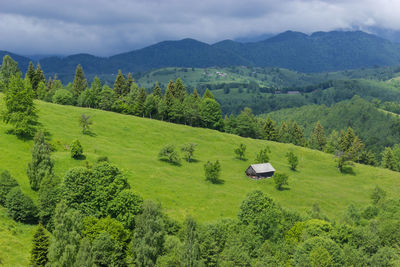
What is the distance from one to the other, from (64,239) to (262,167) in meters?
68.2

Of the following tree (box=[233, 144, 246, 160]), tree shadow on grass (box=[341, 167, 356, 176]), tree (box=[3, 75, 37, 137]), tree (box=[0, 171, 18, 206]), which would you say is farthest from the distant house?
tree (box=[0, 171, 18, 206])

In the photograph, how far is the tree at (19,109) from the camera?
269ft

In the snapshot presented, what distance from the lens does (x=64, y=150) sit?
83.5m

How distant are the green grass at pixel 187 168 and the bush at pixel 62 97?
15.4m

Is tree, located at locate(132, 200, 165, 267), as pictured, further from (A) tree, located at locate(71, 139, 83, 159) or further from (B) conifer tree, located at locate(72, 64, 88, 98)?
(B) conifer tree, located at locate(72, 64, 88, 98)

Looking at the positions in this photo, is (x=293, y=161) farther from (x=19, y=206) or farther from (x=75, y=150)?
(x=19, y=206)

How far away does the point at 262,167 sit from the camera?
102 metres

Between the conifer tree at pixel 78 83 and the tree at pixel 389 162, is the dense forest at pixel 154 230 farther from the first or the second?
the conifer tree at pixel 78 83

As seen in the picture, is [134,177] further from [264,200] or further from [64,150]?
[264,200]

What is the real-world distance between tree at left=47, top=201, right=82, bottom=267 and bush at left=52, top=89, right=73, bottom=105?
95.4 meters

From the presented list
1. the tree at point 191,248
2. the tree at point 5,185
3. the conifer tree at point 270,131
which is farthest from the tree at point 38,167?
the conifer tree at point 270,131

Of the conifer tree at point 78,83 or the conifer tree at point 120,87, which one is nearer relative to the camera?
the conifer tree at point 120,87

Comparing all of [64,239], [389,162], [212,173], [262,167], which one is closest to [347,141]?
[389,162]

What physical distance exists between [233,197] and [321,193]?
100 ft
